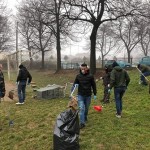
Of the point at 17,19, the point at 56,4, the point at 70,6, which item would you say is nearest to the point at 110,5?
the point at 70,6

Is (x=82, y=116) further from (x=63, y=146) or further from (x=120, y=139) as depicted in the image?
(x=63, y=146)

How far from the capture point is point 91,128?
8.58 m

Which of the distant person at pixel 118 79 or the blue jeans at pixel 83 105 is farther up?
the distant person at pixel 118 79

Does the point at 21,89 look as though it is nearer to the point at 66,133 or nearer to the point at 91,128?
the point at 91,128

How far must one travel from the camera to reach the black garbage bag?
6.68m

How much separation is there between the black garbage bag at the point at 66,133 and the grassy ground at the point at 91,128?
502mm

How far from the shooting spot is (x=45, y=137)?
8.05 meters

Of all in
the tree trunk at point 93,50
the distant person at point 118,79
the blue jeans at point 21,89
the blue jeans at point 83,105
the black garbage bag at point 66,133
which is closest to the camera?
the black garbage bag at point 66,133

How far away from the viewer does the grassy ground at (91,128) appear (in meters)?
7.39

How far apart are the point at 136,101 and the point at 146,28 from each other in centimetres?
3574

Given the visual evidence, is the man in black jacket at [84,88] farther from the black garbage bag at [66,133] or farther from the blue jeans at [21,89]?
the blue jeans at [21,89]

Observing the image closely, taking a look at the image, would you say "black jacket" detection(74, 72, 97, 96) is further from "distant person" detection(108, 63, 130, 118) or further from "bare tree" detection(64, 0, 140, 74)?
"bare tree" detection(64, 0, 140, 74)

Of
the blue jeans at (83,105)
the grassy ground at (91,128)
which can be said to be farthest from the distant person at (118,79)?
the blue jeans at (83,105)

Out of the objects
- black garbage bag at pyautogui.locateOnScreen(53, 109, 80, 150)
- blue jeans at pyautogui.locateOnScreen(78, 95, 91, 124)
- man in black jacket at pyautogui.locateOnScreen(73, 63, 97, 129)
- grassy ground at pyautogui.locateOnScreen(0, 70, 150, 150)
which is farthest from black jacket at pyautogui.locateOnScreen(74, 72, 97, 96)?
black garbage bag at pyautogui.locateOnScreen(53, 109, 80, 150)
